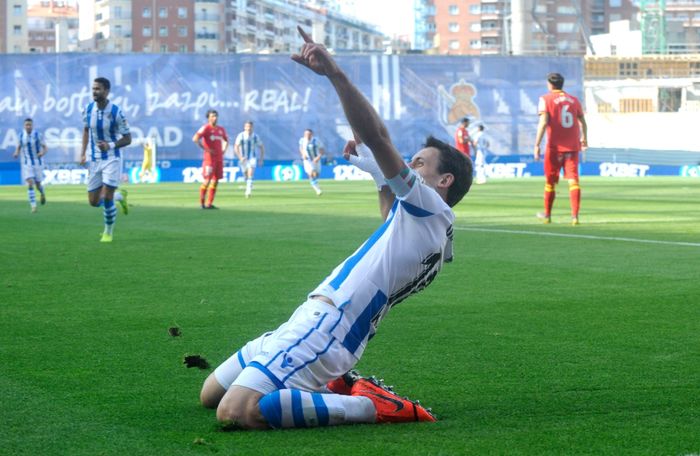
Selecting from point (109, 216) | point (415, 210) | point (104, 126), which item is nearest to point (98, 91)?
point (104, 126)

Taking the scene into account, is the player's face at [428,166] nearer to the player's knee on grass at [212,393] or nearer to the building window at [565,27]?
the player's knee on grass at [212,393]

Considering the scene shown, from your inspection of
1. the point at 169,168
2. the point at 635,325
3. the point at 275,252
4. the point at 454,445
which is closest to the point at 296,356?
the point at 454,445

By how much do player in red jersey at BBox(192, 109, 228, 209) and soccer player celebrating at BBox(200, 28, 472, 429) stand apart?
2001 centimetres

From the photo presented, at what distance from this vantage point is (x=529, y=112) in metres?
54.7

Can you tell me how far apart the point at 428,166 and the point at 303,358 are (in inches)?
38.2

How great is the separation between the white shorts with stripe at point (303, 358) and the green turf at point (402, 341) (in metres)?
0.23

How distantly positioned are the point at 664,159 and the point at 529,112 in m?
6.68

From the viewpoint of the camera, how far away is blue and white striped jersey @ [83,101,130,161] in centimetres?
1675

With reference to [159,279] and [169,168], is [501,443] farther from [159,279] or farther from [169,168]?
[169,168]

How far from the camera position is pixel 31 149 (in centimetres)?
2944

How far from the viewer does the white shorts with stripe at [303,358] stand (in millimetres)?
4992

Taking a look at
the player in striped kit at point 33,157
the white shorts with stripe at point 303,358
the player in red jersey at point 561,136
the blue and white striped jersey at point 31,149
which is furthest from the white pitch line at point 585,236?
the blue and white striped jersey at point 31,149

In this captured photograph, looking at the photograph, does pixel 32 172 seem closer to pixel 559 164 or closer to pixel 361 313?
pixel 559 164

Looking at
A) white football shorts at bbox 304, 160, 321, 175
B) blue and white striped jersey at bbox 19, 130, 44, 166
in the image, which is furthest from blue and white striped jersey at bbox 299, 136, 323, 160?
blue and white striped jersey at bbox 19, 130, 44, 166
